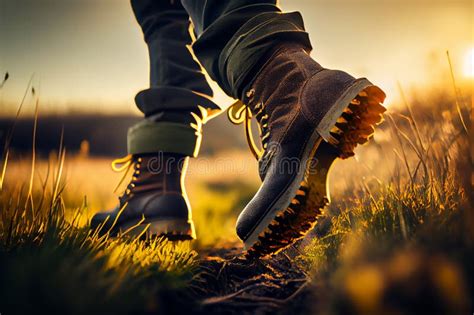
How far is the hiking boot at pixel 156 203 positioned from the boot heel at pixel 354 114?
3.05ft

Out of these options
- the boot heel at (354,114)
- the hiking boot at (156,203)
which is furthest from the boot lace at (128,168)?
the boot heel at (354,114)

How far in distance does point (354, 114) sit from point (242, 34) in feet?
1.65

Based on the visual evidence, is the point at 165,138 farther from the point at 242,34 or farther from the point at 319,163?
the point at 319,163

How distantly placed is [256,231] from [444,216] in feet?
2.09

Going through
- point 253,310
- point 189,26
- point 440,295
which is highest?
point 189,26

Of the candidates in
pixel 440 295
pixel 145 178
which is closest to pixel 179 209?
pixel 145 178

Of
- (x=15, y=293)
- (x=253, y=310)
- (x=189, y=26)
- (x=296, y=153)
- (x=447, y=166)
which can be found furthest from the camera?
(x=189, y=26)

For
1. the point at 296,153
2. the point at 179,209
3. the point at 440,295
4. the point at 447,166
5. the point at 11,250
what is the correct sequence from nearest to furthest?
the point at 440,295 → the point at 11,250 → the point at 447,166 → the point at 296,153 → the point at 179,209

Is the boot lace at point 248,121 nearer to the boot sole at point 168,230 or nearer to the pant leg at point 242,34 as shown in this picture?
the pant leg at point 242,34

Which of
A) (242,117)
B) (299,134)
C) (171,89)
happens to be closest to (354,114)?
(299,134)

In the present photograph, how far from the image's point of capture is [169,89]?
7.14 feet

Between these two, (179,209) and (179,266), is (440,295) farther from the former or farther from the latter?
(179,209)

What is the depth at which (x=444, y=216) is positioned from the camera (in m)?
1.18

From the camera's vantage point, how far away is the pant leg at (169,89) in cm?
219
